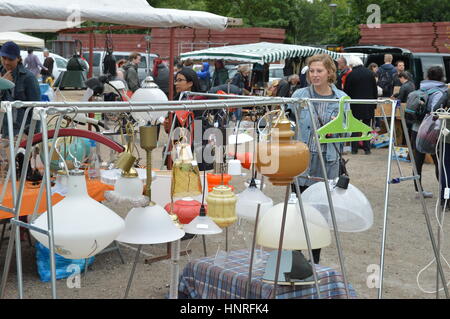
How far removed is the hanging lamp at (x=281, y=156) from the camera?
290 centimetres

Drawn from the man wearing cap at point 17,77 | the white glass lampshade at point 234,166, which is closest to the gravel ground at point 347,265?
the white glass lampshade at point 234,166

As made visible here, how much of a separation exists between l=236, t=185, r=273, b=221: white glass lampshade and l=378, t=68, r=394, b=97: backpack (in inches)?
445

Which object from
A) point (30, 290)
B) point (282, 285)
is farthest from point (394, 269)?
point (30, 290)

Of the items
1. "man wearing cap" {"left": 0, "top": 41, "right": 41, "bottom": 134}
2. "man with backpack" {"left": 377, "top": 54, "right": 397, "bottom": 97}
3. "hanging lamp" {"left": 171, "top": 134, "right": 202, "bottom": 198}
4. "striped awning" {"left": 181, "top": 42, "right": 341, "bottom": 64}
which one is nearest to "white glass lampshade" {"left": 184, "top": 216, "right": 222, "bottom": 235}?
"hanging lamp" {"left": 171, "top": 134, "right": 202, "bottom": 198}

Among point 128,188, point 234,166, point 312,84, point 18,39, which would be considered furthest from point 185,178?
point 18,39

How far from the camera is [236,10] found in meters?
41.6

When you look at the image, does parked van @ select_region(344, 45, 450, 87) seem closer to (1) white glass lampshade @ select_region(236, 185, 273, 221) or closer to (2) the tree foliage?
(2) the tree foliage

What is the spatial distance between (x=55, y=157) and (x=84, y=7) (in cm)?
245

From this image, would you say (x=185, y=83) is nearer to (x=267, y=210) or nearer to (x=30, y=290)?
(x=30, y=290)

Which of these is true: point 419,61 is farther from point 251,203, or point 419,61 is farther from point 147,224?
point 147,224

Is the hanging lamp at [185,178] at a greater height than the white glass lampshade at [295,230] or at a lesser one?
greater

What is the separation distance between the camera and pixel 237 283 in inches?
152

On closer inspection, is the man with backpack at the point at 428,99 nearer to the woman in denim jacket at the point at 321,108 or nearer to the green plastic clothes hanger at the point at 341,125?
the woman in denim jacket at the point at 321,108

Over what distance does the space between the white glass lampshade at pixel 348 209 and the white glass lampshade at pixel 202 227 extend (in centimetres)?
55
